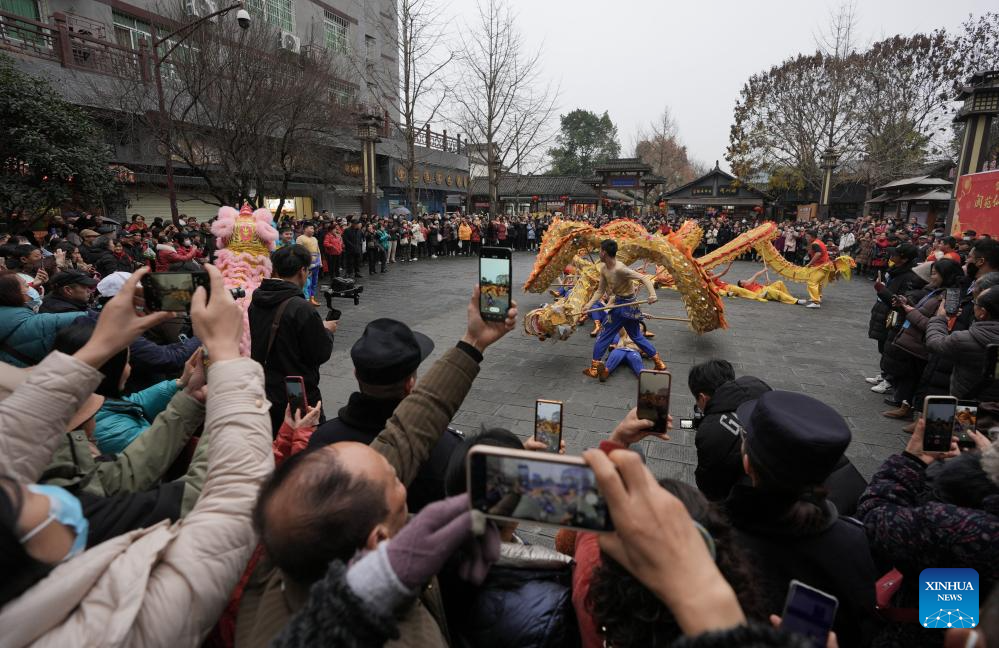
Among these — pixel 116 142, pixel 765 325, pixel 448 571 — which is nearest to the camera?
pixel 448 571

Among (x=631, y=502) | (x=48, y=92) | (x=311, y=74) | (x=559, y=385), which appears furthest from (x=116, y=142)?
(x=631, y=502)

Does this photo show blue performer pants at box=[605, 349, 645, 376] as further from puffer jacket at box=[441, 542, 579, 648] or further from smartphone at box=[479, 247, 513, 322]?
puffer jacket at box=[441, 542, 579, 648]

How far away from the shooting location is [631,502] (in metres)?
0.78

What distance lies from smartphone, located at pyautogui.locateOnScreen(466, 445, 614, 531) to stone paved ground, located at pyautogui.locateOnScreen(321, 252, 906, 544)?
3.08m

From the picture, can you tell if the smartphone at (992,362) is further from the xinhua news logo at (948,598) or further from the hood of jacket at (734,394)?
the xinhua news logo at (948,598)

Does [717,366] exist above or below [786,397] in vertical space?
below

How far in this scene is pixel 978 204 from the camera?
1005cm

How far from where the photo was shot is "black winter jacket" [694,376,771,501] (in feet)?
6.77

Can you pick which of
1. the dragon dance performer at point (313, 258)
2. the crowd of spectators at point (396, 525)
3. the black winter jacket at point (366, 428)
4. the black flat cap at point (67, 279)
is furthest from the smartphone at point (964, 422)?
the dragon dance performer at point (313, 258)

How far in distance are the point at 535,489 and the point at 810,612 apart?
589 millimetres

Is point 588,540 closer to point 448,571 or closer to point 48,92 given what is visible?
point 448,571

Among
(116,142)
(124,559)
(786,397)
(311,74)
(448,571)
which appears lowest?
(448,571)

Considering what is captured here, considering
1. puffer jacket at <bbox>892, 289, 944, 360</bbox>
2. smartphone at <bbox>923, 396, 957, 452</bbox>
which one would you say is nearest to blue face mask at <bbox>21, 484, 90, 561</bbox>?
smartphone at <bbox>923, 396, 957, 452</bbox>

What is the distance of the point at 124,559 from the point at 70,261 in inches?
313
